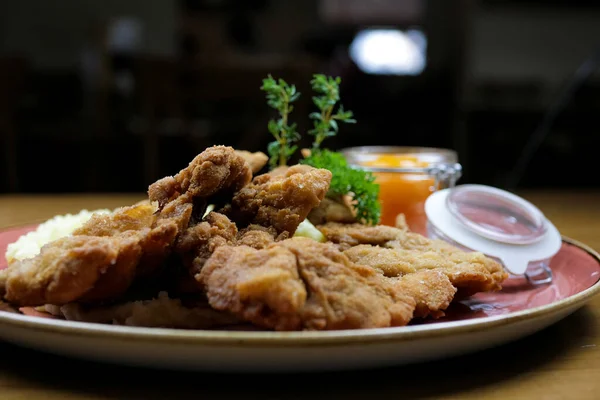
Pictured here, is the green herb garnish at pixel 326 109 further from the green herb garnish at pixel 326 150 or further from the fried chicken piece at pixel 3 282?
the fried chicken piece at pixel 3 282

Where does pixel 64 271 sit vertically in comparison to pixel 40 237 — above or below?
above

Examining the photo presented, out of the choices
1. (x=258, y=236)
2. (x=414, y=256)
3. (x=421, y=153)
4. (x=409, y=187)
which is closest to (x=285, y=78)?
(x=421, y=153)

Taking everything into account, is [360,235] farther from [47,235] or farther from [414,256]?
[47,235]

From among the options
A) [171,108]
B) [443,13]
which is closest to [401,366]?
[171,108]

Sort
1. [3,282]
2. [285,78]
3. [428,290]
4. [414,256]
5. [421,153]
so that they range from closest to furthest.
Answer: [3,282] < [428,290] < [414,256] < [421,153] < [285,78]

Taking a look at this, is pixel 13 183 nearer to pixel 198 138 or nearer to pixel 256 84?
pixel 198 138

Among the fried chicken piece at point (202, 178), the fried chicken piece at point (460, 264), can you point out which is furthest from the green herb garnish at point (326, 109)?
the fried chicken piece at point (202, 178)

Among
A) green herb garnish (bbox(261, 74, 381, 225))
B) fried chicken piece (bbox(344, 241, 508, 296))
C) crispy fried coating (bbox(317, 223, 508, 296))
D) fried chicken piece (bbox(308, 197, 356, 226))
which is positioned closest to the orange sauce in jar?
green herb garnish (bbox(261, 74, 381, 225))

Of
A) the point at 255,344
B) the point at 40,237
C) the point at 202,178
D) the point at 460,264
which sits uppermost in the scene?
the point at 202,178
